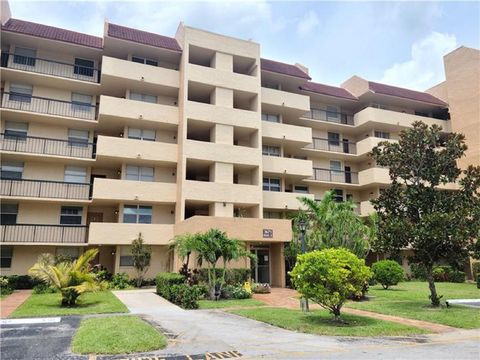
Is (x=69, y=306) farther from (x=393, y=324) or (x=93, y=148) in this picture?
(x=93, y=148)

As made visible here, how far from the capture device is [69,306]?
51.8 feet

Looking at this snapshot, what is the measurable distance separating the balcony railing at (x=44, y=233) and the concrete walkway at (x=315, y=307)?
12924mm

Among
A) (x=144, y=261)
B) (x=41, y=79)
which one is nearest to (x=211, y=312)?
(x=144, y=261)

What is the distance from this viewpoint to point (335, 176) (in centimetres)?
3584

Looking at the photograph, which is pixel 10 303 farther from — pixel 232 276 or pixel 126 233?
pixel 232 276

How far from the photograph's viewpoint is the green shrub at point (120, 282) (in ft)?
77.8

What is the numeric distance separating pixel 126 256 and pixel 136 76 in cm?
1303

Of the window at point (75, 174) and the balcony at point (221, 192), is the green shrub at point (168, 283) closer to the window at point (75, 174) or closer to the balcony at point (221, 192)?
the balcony at point (221, 192)

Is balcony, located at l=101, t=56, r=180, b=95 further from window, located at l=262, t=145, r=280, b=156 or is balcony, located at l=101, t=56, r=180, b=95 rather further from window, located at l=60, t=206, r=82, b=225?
window, located at l=60, t=206, r=82, b=225

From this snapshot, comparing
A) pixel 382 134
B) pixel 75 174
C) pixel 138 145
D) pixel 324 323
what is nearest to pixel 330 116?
pixel 382 134

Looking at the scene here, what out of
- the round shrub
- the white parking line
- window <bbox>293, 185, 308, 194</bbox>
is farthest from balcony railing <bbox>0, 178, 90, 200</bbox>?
the round shrub

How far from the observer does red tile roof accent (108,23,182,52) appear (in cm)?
2844

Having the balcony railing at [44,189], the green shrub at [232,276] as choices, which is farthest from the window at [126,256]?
the green shrub at [232,276]

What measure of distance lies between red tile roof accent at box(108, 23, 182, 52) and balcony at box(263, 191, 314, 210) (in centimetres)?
1332
